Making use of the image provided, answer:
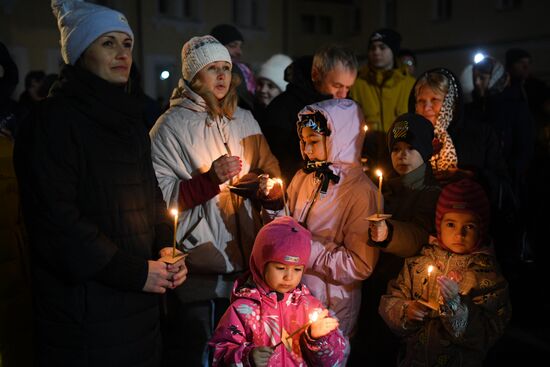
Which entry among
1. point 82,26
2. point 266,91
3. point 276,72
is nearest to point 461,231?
point 82,26

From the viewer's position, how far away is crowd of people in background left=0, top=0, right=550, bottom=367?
2553mm

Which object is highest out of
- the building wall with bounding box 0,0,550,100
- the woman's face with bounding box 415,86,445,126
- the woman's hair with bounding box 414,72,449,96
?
the building wall with bounding box 0,0,550,100

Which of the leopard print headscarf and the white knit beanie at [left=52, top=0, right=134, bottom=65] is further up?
the white knit beanie at [left=52, top=0, right=134, bottom=65]

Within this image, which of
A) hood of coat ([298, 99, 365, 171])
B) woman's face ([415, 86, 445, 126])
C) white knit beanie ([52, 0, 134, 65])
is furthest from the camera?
woman's face ([415, 86, 445, 126])

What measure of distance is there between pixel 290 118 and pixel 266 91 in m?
2.14

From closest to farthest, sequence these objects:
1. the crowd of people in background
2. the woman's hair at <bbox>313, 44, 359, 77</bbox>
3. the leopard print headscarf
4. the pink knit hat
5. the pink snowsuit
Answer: the crowd of people in background, the pink knit hat, the pink snowsuit, the leopard print headscarf, the woman's hair at <bbox>313, 44, 359, 77</bbox>

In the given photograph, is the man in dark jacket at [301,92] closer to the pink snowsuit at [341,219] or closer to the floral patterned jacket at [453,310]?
the pink snowsuit at [341,219]

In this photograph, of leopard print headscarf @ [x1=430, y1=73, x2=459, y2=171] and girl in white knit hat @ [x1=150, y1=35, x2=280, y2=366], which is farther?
leopard print headscarf @ [x1=430, y1=73, x2=459, y2=171]

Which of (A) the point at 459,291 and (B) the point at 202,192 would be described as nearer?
(A) the point at 459,291

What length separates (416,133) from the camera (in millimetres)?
3602

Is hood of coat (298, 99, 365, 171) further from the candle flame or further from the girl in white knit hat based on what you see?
the candle flame

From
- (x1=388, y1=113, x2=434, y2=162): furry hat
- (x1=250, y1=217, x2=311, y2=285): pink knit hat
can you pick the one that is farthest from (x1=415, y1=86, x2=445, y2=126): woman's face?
(x1=250, y1=217, x2=311, y2=285): pink knit hat

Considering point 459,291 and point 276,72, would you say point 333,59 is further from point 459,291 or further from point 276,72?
point 276,72

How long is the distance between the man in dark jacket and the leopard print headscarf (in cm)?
72
